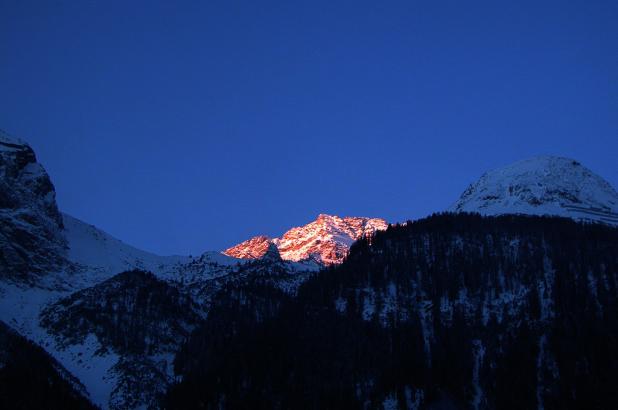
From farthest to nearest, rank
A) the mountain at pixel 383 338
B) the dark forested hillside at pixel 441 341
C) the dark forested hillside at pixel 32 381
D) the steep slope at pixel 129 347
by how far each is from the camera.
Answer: the steep slope at pixel 129 347, the mountain at pixel 383 338, the dark forested hillside at pixel 441 341, the dark forested hillside at pixel 32 381

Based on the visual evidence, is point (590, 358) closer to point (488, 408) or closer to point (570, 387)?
point (570, 387)

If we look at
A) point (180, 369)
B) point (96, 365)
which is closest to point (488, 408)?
point (180, 369)

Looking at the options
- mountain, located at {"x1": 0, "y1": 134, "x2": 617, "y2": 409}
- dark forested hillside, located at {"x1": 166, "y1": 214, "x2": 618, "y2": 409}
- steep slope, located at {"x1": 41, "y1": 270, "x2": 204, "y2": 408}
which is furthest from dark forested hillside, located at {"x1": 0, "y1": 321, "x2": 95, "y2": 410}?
dark forested hillside, located at {"x1": 166, "y1": 214, "x2": 618, "y2": 409}

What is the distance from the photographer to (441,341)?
553 ft

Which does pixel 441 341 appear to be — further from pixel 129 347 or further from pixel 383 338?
pixel 129 347

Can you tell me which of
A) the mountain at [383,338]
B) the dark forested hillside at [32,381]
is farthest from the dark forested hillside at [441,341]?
the dark forested hillside at [32,381]

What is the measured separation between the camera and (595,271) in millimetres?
176875

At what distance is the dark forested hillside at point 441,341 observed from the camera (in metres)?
156

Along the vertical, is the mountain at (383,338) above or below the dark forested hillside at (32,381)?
above

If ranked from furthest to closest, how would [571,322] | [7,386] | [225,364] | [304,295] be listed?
[304,295] < [225,364] < [571,322] < [7,386]

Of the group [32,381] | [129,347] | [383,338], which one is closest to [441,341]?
[383,338]

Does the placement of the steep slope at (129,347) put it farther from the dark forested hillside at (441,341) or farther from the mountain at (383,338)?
the dark forested hillside at (441,341)

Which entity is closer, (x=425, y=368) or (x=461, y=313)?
(x=425, y=368)

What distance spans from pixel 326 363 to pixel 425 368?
1985cm
